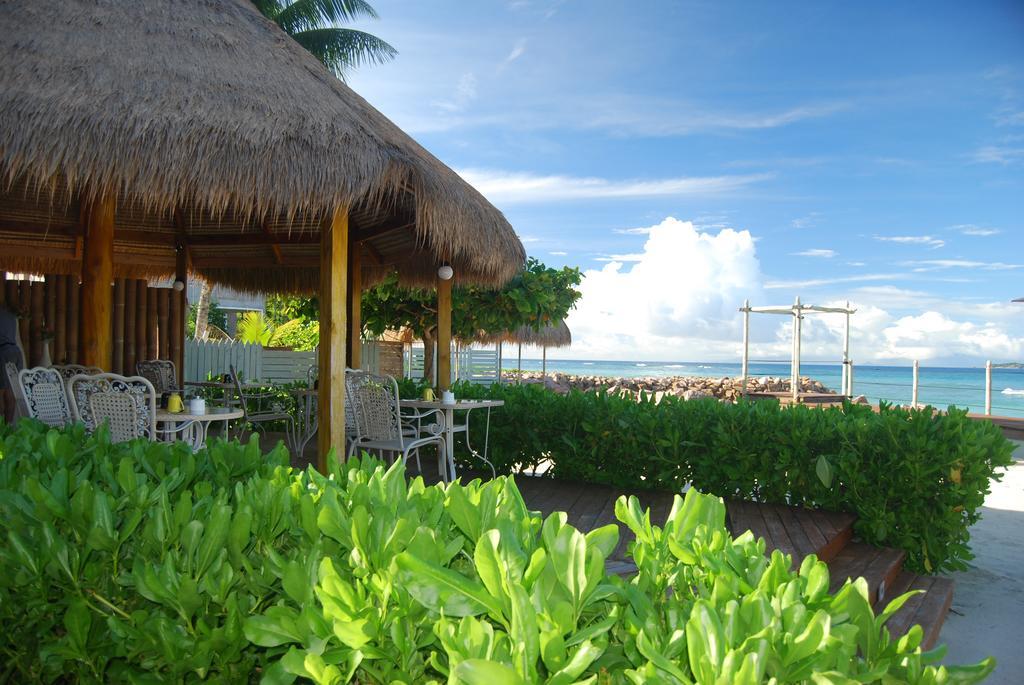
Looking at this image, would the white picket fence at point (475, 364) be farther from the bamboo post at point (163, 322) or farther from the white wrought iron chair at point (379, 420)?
the white wrought iron chair at point (379, 420)

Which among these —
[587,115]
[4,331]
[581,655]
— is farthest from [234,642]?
[587,115]

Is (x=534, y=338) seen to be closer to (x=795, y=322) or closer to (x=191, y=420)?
(x=795, y=322)

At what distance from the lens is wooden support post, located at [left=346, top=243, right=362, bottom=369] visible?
7.64 metres

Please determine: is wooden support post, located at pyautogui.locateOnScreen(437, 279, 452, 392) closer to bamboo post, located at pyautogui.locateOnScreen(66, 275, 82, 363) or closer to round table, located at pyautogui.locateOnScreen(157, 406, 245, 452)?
round table, located at pyautogui.locateOnScreen(157, 406, 245, 452)

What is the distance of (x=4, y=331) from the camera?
6.40 m

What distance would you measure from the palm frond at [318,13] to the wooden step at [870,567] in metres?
13.3

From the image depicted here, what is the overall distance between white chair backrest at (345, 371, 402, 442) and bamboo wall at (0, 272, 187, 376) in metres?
4.23

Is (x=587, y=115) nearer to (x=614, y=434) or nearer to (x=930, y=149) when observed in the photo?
(x=614, y=434)

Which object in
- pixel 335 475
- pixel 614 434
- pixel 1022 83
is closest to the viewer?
pixel 335 475

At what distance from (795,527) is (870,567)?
44 centimetres

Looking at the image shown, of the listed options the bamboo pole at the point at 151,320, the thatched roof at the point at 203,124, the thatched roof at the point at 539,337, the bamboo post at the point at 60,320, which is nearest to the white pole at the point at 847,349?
the thatched roof at the point at 539,337

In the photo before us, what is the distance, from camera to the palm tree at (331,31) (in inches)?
530

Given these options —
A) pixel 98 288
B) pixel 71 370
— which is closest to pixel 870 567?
pixel 98 288

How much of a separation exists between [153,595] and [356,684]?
0.39 m
